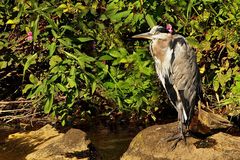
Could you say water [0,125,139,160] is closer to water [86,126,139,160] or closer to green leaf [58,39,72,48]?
water [86,126,139,160]

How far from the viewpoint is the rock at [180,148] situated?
429cm

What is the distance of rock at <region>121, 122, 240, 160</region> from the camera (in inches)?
169

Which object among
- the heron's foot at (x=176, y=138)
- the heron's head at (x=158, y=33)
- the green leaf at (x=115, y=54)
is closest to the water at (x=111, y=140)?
the heron's foot at (x=176, y=138)

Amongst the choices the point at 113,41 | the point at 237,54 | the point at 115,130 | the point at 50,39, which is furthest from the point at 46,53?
the point at 237,54

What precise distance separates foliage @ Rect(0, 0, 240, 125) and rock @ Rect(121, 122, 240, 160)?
68 centimetres

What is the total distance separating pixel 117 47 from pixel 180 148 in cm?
163

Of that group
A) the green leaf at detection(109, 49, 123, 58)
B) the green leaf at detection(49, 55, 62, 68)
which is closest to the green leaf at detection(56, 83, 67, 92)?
the green leaf at detection(49, 55, 62, 68)

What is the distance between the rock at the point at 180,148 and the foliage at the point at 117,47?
684 mm

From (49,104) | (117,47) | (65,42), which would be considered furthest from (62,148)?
(117,47)

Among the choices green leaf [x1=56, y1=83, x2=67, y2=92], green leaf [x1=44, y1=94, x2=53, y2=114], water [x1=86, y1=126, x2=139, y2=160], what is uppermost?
green leaf [x1=56, y1=83, x2=67, y2=92]

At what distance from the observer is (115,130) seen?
614 cm

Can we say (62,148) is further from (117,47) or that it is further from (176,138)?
(117,47)

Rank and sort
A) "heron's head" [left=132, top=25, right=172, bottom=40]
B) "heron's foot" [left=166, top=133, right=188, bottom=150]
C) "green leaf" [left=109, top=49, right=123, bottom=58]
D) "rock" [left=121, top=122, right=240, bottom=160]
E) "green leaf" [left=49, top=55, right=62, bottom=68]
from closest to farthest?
1. "rock" [left=121, top=122, right=240, bottom=160]
2. "heron's foot" [left=166, top=133, right=188, bottom=150]
3. "heron's head" [left=132, top=25, right=172, bottom=40]
4. "green leaf" [left=49, top=55, right=62, bottom=68]
5. "green leaf" [left=109, top=49, right=123, bottom=58]

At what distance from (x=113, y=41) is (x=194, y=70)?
49.8 inches
